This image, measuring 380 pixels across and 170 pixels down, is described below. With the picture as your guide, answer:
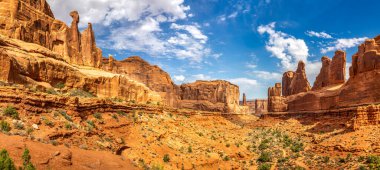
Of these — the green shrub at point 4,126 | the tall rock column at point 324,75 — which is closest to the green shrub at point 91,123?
the green shrub at point 4,126

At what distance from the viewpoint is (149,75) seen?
93.1 metres

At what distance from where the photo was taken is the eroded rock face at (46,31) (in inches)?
1128

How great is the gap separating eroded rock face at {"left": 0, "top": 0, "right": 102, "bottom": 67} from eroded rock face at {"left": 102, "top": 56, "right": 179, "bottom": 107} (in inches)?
1742

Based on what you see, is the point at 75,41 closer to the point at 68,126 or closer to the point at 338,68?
the point at 68,126

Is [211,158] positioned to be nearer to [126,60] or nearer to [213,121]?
[213,121]

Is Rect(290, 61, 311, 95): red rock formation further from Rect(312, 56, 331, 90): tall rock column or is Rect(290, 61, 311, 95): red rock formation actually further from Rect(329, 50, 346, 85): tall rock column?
Rect(329, 50, 346, 85): tall rock column

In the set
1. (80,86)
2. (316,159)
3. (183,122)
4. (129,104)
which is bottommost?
(316,159)

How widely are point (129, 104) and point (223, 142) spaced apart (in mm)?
15707

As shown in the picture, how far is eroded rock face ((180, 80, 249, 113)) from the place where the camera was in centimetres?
10069

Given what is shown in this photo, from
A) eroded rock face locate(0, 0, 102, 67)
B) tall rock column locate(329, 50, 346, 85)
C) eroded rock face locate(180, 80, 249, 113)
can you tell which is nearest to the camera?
eroded rock face locate(0, 0, 102, 67)

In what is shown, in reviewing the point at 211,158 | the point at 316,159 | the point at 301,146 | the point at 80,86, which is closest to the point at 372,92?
the point at 301,146

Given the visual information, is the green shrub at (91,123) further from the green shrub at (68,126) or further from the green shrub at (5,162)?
the green shrub at (5,162)

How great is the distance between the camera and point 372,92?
41656mm

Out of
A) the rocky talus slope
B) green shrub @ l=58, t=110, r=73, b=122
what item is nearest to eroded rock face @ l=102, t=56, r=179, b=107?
the rocky talus slope
